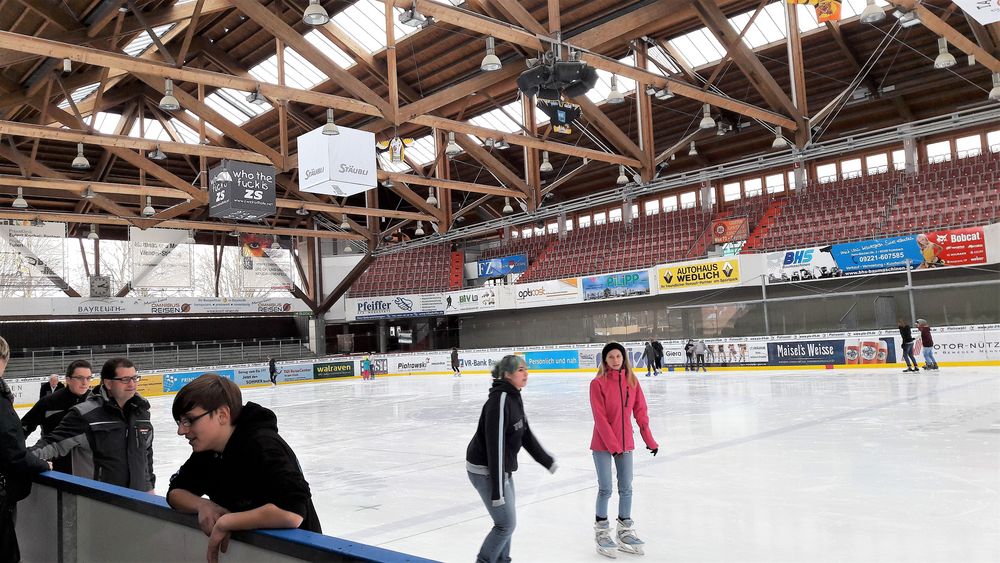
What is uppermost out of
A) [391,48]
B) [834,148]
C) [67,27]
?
[67,27]

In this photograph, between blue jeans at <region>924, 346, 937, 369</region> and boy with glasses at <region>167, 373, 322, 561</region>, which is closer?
boy with glasses at <region>167, 373, 322, 561</region>

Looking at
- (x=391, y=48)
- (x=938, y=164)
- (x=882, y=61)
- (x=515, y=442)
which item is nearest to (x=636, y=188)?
(x=882, y=61)

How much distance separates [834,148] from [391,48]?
539 inches

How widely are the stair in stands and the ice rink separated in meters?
13.5

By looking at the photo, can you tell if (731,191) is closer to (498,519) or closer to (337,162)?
(337,162)

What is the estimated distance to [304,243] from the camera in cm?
4169

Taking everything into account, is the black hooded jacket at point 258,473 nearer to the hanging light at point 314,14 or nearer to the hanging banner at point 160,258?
the hanging light at point 314,14

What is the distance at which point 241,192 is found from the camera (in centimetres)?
1814

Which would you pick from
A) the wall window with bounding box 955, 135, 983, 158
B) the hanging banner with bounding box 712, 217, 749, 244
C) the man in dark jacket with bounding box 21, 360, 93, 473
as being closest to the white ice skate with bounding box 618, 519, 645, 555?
the man in dark jacket with bounding box 21, 360, 93, 473

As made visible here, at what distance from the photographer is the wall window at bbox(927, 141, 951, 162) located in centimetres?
2725

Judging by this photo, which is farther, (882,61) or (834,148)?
(882,61)

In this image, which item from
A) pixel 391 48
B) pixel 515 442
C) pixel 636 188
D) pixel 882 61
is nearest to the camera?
pixel 515 442

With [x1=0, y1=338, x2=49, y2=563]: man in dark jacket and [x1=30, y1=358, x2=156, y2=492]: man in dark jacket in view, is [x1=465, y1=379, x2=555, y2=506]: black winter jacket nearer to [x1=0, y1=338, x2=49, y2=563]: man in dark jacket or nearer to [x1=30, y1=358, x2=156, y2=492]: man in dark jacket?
[x1=30, y1=358, x2=156, y2=492]: man in dark jacket

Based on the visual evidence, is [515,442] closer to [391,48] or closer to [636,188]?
[391,48]
